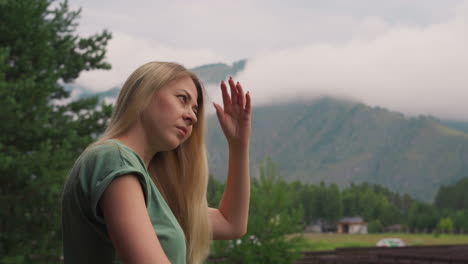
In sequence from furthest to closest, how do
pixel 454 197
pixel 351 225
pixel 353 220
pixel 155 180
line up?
pixel 454 197
pixel 353 220
pixel 351 225
pixel 155 180

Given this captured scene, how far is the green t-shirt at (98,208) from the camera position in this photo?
131 cm

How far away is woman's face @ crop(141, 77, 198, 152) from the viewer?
1.55m

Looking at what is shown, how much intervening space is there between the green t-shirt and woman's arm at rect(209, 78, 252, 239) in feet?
1.73

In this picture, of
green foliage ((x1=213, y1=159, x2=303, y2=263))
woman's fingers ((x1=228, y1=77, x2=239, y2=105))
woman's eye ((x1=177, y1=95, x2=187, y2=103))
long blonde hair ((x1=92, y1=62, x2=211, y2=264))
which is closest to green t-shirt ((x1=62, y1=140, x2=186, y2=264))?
woman's eye ((x1=177, y1=95, x2=187, y2=103))

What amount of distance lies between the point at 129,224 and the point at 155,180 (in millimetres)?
599

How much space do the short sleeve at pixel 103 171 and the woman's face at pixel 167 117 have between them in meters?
0.19

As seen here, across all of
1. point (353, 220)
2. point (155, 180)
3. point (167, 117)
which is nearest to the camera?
point (167, 117)

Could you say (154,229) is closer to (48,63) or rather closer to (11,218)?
(11,218)

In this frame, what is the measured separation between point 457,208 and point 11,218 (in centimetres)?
13934

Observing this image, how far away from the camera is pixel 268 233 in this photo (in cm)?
1786

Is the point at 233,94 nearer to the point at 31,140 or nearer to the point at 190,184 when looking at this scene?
the point at 190,184

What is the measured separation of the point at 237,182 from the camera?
2014mm

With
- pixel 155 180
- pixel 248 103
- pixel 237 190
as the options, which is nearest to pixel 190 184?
pixel 155 180

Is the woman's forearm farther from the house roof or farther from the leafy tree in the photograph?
the house roof
